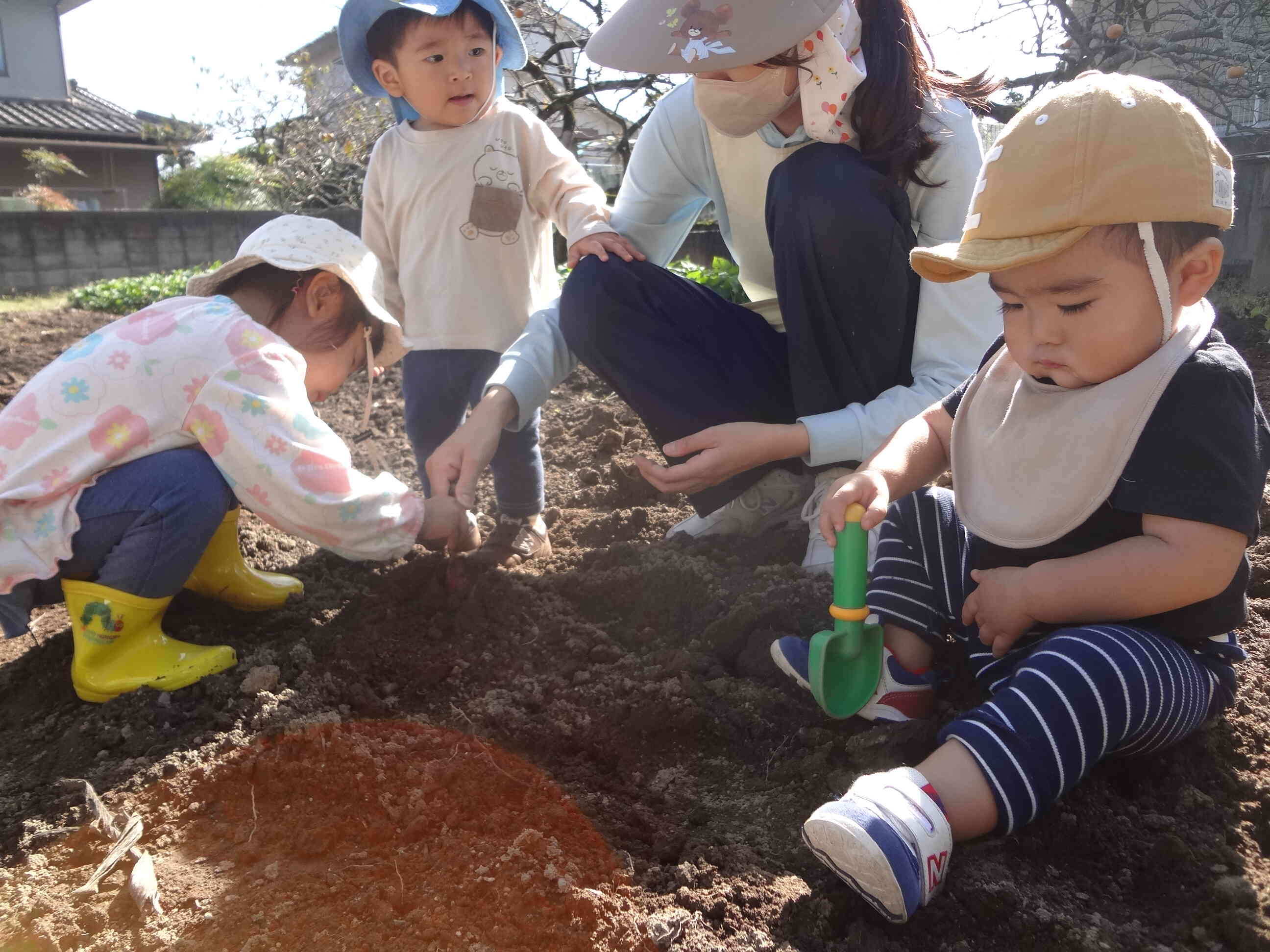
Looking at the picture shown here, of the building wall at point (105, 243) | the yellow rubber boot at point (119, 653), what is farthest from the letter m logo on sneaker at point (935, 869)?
the building wall at point (105, 243)

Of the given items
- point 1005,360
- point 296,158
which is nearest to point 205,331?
point 1005,360

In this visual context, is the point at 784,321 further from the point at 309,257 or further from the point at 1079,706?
the point at 1079,706

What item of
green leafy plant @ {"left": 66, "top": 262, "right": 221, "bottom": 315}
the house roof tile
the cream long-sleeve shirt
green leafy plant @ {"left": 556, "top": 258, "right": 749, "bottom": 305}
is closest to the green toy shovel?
the cream long-sleeve shirt

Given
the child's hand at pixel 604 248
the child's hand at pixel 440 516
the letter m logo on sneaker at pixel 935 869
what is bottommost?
the letter m logo on sneaker at pixel 935 869

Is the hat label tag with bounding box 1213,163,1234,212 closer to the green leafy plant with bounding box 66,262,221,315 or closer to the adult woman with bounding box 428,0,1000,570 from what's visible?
the adult woman with bounding box 428,0,1000,570

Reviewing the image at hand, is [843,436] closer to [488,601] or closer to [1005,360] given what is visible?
[1005,360]

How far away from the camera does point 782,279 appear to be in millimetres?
2066

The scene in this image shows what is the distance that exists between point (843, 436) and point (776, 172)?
605 mm

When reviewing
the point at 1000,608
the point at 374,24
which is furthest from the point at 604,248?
the point at 1000,608

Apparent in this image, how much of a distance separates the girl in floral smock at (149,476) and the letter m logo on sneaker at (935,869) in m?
1.17

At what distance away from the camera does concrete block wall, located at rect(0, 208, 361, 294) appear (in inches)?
348

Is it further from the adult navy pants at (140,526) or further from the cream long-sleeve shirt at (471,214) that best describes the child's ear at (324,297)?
the cream long-sleeve shirt at (471,214)

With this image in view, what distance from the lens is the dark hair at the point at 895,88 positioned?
1883mm

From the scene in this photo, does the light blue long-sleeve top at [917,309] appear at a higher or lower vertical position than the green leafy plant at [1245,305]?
higher
